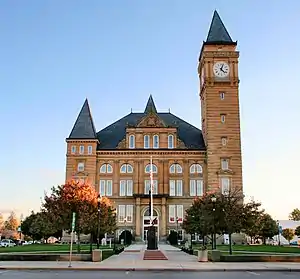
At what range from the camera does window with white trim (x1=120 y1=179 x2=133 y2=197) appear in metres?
79.7

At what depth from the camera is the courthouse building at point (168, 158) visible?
7806 centimetres

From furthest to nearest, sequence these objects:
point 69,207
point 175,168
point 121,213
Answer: point 175,168
point 121,213
point 69,207

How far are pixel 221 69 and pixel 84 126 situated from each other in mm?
27001

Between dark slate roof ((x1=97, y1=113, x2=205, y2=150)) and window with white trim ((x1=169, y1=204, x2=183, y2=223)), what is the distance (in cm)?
1102

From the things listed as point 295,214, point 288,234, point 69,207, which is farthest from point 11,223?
point 69,207

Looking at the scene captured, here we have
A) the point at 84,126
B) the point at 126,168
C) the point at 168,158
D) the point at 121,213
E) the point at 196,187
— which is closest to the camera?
the point at 121,213

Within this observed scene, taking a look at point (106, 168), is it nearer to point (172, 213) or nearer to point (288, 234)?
point (172, 213)

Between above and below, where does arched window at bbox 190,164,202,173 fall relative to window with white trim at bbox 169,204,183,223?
above

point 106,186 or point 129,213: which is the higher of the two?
point 106,186

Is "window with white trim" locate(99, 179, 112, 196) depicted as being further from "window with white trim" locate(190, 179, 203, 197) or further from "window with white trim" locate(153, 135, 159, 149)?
"window with white trim" locate(190, 179, 203, 197)

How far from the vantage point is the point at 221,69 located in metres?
81.2

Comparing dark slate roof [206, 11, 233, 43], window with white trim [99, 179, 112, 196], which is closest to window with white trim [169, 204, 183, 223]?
window with white trim [99, 179, 112, 196]

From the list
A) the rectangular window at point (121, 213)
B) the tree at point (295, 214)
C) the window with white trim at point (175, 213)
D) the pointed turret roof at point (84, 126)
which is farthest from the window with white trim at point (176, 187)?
the tree at point (295, 214)

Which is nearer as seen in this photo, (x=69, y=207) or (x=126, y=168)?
(x=69, y=207)
